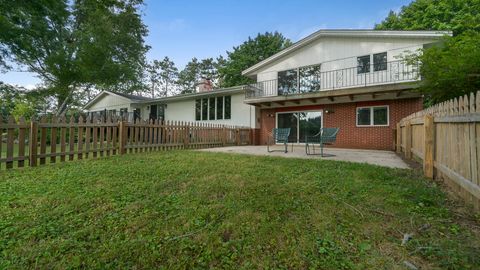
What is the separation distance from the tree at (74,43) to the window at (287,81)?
10.6m

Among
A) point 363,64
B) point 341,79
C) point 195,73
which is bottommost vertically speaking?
point 341,79

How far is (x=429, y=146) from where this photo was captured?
4.36m

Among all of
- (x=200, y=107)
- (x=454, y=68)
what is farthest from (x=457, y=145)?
(x=200, y=107)

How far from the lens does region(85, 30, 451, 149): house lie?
10.5m

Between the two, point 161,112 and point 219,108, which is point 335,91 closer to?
point 219,108

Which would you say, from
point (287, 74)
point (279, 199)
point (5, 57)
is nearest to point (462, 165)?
point (279, 199)

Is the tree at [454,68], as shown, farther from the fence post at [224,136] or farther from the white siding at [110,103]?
the white siding at [110,103]

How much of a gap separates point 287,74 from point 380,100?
513 centimetres

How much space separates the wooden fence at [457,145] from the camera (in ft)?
8.73

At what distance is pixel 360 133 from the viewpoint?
11656mm

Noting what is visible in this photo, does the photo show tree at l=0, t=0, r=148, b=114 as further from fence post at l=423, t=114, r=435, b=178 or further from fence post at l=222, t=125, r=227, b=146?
fence post at l=423, t=114, r=435, b=178

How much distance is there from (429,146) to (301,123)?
9.14 meters

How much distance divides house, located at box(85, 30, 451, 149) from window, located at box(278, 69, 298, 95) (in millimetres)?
57

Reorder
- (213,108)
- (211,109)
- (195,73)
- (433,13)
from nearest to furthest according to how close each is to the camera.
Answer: (213,108)
(211,109)
(433,13)
(195,73)
